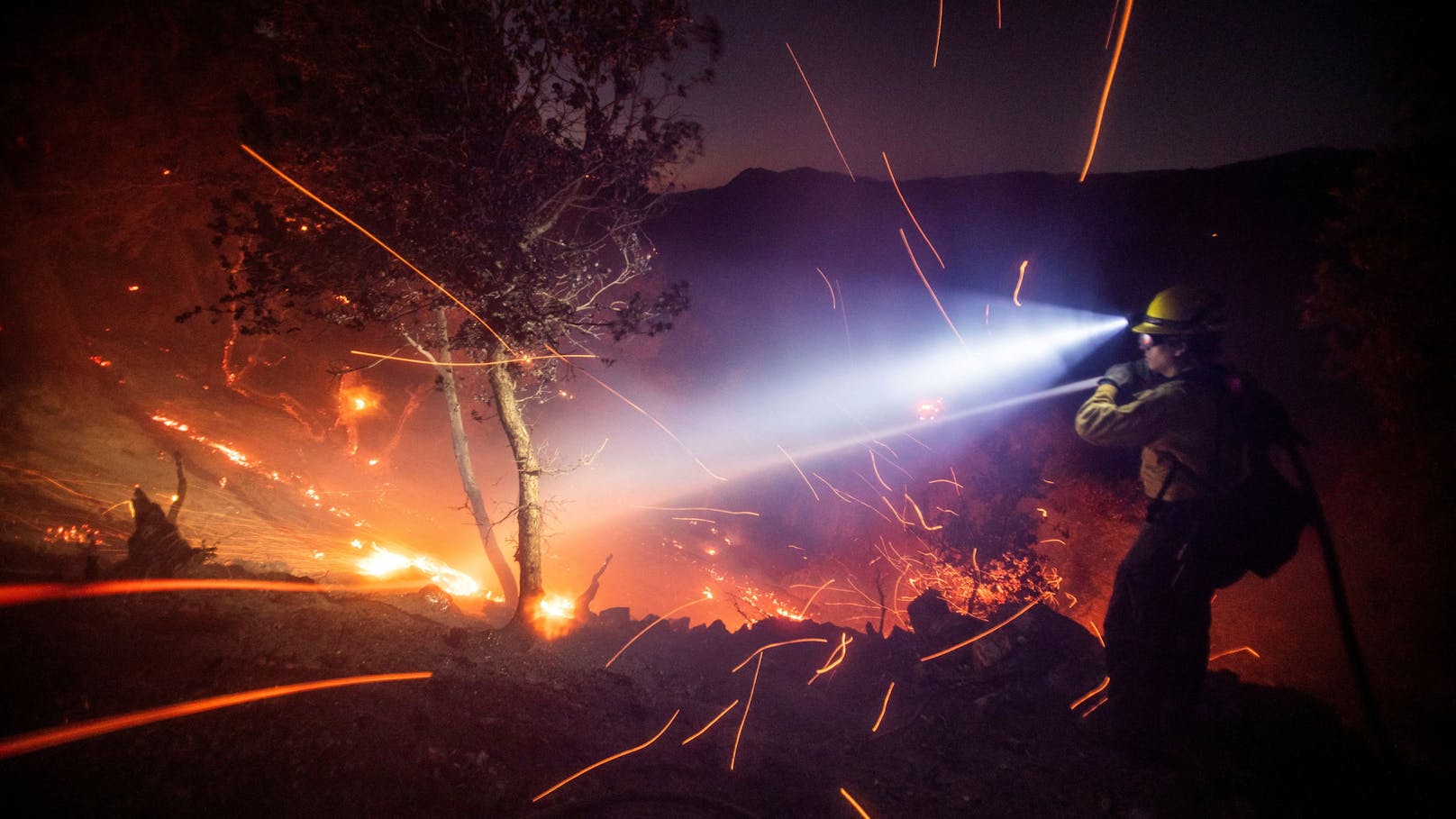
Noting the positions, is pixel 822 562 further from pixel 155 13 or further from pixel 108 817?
pixel 155 13

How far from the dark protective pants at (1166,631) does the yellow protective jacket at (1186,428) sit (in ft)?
0.99

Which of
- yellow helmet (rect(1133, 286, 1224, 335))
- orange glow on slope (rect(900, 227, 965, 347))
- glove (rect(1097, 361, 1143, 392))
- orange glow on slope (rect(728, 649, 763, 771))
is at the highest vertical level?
orange glow on slope (rect(900, 227, 965, 347))

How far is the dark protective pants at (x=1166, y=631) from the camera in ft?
16.1

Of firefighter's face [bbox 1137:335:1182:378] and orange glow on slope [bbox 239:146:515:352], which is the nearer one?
firefighter's face [bbox 1137:335:1182:378]

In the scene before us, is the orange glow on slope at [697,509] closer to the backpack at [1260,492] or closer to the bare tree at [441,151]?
the bare tree at [441,151]

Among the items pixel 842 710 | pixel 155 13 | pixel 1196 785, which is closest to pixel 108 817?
pixel 842 710

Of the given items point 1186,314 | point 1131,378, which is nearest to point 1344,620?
point 1131,378

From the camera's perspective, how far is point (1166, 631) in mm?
4949

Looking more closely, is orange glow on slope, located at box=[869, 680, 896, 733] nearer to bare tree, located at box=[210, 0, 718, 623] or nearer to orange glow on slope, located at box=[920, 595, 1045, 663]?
orange glow on slope, located at box=[920, 595, 1045, 663]

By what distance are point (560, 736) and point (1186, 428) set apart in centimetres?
665

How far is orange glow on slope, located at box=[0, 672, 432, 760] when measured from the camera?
372 cm

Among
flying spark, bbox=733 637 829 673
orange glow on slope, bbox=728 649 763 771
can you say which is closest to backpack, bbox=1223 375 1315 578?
orange glow on slope, bbox=728 649 763 771

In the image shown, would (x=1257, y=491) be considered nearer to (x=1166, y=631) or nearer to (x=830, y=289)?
(x=1166, y=631)

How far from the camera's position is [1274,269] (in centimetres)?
1335
